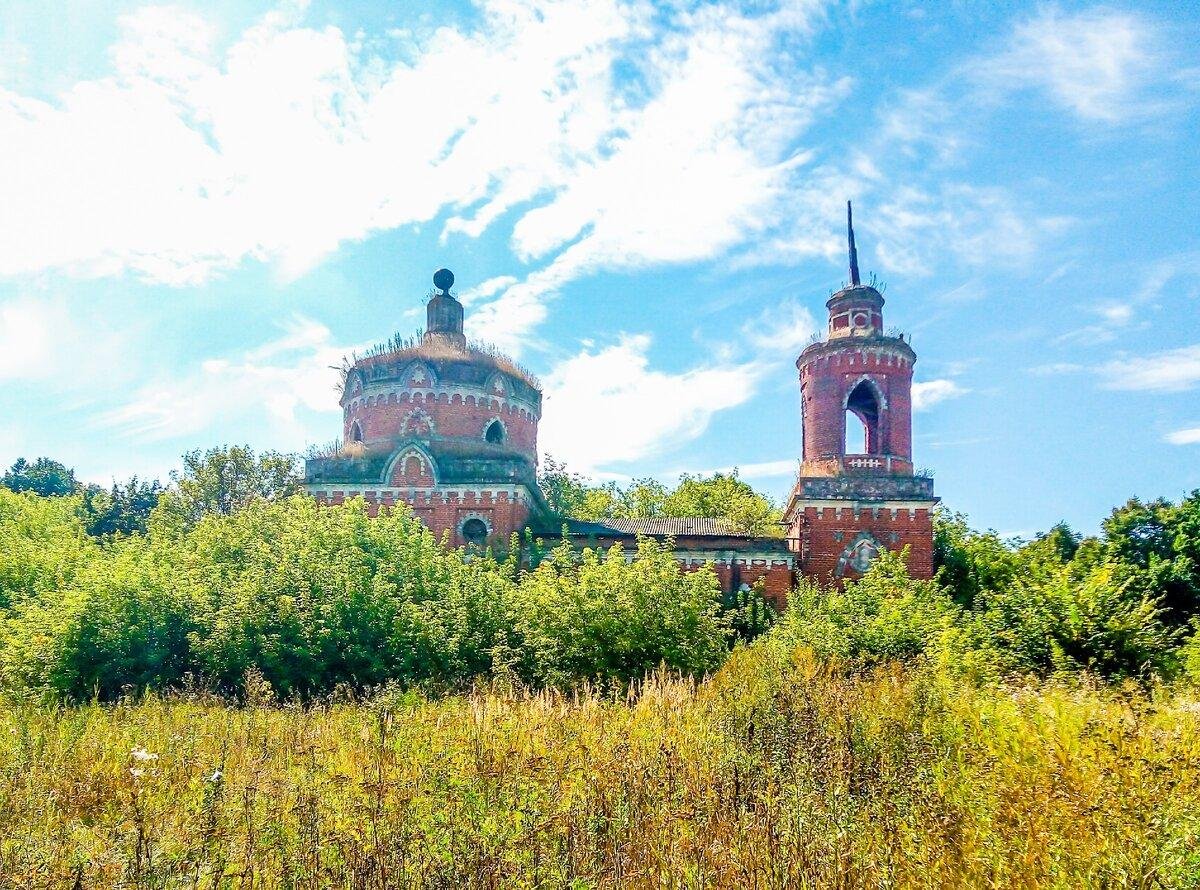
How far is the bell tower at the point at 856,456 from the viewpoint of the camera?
78.5 ft

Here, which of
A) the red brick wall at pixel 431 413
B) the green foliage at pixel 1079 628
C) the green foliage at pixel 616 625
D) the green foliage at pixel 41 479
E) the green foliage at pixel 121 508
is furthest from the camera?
the green foliage at pixel 41 479

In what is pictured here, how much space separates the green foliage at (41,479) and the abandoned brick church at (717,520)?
4486cm

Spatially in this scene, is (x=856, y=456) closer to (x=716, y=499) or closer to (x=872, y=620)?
(x=872, y=620)

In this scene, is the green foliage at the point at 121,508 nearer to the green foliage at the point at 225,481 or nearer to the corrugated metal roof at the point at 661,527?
the green foliage at the point at 225,481

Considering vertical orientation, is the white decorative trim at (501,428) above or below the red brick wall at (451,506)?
above

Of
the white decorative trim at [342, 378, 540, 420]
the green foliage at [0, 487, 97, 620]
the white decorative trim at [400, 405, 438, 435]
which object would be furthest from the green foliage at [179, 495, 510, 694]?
the white decorative trim at [342, 378, 540, 420]

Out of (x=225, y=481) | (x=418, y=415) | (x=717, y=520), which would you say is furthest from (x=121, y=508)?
(x=717, y=520)

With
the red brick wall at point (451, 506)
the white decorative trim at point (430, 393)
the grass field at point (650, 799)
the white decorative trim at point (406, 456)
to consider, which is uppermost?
the white decorative trim at point (430, 393)

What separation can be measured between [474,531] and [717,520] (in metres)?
8.21

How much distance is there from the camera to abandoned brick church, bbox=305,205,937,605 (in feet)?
78.5

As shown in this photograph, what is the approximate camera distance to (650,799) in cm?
569

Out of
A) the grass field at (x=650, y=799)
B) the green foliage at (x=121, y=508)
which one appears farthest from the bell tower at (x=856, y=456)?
the green foliage at (x=121, y=508)

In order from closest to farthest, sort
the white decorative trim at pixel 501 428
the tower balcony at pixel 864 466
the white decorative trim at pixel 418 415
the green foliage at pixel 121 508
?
1. the tower balcony at pixel 864 466
2. the white decorative trim at pixel 418 415
3. the white decorative trim at pixel 501 428
4. the green foliage at pixel 121 508

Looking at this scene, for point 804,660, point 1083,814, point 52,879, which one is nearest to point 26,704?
point 52,879
